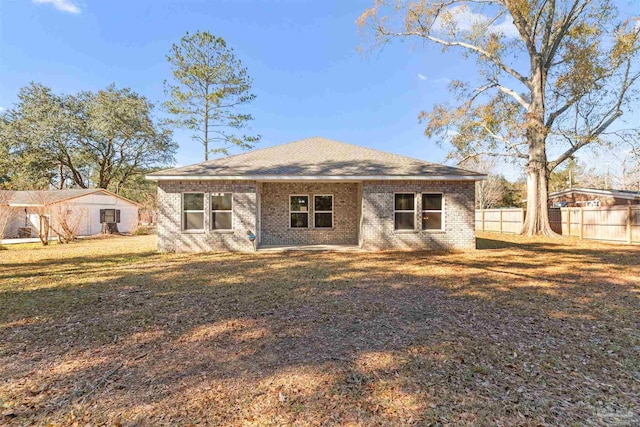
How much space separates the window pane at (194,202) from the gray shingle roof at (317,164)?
2.70 feet

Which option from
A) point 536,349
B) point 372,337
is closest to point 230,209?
point 372,337

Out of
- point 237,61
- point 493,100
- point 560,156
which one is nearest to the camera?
point 560,156

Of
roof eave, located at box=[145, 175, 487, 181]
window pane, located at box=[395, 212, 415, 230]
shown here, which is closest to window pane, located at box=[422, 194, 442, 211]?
window pane, located at box=[395, 212, 415, 230]

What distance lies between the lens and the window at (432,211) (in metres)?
11.1

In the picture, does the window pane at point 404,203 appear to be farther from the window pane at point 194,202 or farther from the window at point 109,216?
the window at point 109,216

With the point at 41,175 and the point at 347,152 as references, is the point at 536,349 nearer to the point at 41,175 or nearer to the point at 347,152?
the point at 347,152

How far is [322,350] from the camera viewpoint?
3.32 m

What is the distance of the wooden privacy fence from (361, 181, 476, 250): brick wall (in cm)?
766

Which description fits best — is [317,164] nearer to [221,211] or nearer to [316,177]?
[316,177]

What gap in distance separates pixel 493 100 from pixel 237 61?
17154 millimetres

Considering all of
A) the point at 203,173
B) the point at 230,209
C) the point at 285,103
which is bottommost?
the point at 230,209

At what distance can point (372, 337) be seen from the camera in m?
3.67

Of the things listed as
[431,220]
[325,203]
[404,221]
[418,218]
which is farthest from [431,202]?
[325,203]

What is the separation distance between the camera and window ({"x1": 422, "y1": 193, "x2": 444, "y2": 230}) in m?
11.1
